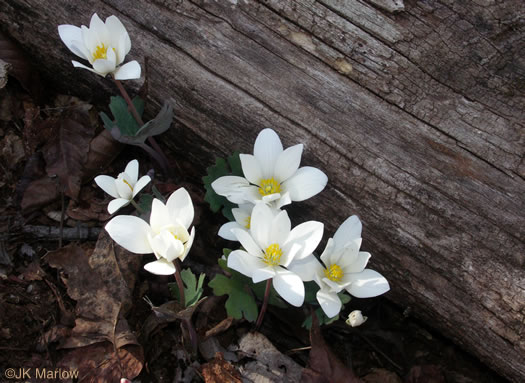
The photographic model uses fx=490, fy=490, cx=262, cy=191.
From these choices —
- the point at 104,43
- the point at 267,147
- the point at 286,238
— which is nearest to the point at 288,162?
the point at 267,147

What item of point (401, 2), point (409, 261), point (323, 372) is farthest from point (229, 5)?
point (323, 372)

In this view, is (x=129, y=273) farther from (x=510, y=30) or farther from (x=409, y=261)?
(x=510, y=30)

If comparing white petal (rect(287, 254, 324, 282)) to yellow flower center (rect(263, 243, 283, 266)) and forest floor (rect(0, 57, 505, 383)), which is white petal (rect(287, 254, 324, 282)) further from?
forest floor (rect(0, 57, 505, 383))

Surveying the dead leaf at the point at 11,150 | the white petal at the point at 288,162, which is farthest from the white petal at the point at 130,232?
the dead leaf at the point at 11,150

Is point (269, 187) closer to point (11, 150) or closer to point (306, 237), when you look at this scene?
point (306, 237)

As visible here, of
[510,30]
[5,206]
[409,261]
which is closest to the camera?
[510,30]
